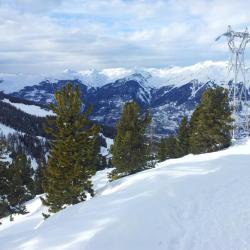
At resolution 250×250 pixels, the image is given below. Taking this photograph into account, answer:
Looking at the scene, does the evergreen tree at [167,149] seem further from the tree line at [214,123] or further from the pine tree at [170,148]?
the tree line at [214,123]

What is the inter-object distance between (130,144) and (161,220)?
29.6 meters

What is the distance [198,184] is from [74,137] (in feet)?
43.9

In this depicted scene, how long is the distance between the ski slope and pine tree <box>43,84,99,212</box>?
10.0 metres

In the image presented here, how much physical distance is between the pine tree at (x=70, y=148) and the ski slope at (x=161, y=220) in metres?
10.0

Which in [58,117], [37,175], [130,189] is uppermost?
[58,117]

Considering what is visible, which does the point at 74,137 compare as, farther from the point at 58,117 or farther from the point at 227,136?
the point at 227,136

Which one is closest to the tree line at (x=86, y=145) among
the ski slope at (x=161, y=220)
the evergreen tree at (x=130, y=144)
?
the evergreen tree at (x=130, y=144)

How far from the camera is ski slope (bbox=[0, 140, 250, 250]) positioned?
539 inches

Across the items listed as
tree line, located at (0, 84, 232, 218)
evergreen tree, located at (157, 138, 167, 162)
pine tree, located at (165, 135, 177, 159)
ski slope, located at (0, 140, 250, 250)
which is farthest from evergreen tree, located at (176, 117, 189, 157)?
ski slope, located at (0, 140, 250, 250)

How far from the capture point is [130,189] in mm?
21062

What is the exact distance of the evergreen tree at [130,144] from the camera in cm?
4475

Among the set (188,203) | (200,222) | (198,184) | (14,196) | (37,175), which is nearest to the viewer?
(200,222)

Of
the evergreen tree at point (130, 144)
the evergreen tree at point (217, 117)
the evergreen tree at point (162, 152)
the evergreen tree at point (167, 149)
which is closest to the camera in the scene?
the evergreen tree at point (130, 144)

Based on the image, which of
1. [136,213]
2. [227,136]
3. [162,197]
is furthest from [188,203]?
[227,136]
